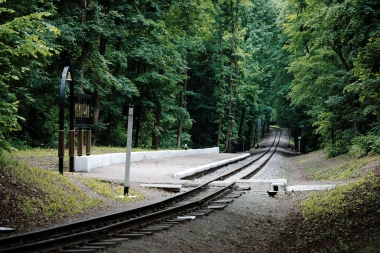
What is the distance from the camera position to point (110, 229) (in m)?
7.91

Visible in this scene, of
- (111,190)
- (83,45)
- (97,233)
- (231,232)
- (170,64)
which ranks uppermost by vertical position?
(170,64)

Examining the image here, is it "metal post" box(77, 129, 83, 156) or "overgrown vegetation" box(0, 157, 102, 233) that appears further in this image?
"metal post" box(77, 129, 83, 156)

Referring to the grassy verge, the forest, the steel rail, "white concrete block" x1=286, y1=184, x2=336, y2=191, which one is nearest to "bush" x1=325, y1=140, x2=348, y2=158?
the forest

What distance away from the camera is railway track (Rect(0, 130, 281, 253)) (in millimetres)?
6531

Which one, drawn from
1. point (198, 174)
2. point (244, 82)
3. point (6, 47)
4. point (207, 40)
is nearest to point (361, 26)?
point (198, 174)

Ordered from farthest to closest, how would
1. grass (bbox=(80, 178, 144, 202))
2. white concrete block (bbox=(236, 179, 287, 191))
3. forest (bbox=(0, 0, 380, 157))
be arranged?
white concrete block (bbox=(236, 179, 287, 191)) → forest (bbox=(0, 0, 380, 157)) → grass (bbox=(80, 178, 144, 202))

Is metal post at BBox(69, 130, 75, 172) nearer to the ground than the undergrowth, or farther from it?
farther from it

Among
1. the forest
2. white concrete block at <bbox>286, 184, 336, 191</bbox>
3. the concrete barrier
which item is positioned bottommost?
white concrete block at <bbox>286, 184, 336, 191</bbox>

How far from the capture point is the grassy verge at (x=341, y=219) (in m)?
7.80

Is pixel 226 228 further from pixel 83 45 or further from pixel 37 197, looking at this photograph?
pixel 83 45

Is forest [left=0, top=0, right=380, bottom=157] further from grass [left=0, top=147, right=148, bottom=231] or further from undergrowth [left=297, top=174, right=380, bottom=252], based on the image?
undergrowth [left=297, top=174, right=380, bottom=252]

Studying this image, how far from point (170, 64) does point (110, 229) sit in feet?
94.8

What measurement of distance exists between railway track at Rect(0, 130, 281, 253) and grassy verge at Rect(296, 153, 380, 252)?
8.02 feet

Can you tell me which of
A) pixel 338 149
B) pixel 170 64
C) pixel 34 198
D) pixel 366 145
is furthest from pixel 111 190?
pixel 170 64
